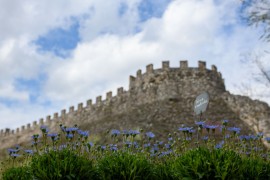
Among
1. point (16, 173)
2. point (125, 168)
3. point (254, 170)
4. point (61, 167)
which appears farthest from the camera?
point (16, 173)

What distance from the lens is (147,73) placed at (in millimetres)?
28250

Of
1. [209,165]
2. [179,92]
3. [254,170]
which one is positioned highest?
[179,92]

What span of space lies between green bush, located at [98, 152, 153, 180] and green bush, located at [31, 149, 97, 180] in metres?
0.28

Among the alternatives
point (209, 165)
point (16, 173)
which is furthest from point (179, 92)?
point (209, 165)

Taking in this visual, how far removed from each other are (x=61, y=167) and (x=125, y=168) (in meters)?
1.15

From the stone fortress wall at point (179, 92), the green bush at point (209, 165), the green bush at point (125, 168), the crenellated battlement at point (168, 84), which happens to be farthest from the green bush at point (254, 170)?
the crenellated battlement at point (168, 84)

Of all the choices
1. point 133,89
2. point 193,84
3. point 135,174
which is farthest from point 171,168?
point 133,89

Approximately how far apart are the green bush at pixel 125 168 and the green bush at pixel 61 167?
28cm

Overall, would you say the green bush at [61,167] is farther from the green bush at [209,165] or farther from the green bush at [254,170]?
the green bush at [254,170]

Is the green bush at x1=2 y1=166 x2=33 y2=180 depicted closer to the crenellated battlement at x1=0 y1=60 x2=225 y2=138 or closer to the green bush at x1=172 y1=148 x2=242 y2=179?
the green bush at x1=172 y1=148 x2=242 y2=179

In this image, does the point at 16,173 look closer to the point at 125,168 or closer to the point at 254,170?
the point at 125,168

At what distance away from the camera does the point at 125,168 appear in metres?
6.60

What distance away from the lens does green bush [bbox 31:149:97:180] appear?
634cm

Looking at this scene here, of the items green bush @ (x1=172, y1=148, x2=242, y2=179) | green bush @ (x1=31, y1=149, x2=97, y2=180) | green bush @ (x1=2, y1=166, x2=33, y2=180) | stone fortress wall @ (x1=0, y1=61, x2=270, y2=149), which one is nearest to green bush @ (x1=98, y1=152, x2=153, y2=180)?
green bush @ (x1=31, y1=149, x2=97, y2=180)
